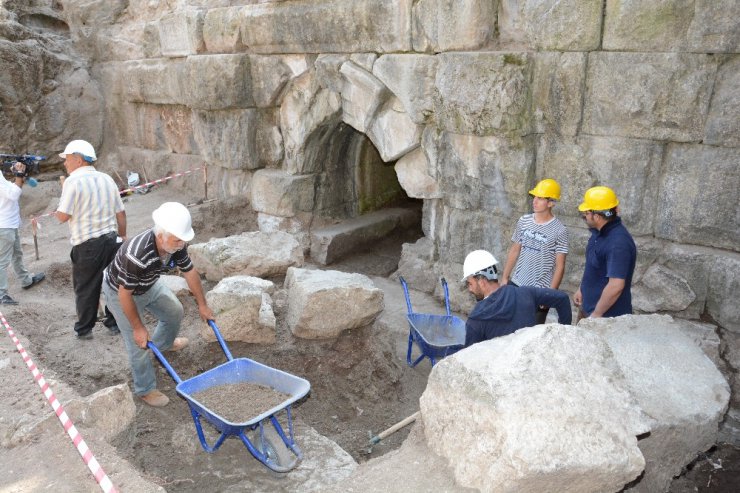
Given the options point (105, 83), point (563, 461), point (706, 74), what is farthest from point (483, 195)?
point (105, 83)

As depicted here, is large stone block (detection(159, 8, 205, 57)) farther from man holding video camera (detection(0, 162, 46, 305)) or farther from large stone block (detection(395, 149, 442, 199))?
large stone block (detection(395, 149, 442, 199))

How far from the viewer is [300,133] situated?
7180 millimetres

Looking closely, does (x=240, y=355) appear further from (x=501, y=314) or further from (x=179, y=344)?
(x=501, y=314)

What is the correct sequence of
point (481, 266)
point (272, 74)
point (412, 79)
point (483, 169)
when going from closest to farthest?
point (481, 266), point (483, 169), point (412, 79), point (272, 74)

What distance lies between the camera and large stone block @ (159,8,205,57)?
295 inches

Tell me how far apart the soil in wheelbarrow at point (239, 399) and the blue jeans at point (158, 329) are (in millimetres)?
739

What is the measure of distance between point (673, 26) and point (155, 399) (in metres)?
4.50

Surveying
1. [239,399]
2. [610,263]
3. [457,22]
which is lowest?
[239,399]

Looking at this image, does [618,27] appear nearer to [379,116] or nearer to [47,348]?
[379,116]

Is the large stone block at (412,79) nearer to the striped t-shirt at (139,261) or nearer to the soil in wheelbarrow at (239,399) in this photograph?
the striped t-shirt at (139,261)

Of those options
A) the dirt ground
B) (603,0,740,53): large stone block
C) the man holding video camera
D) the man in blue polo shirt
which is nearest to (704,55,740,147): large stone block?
(603,0,740,53): large stone block

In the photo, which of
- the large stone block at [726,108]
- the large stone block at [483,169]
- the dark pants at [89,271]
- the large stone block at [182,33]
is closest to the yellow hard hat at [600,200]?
the large stone block at [726,108]

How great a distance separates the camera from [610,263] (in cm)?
376

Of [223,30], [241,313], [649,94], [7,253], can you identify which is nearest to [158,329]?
[241,313]
